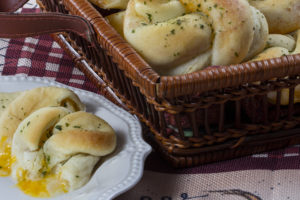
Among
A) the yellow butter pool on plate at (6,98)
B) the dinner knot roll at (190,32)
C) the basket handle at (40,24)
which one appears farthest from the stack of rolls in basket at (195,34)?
the yellow butter pool on plate at (6,98)

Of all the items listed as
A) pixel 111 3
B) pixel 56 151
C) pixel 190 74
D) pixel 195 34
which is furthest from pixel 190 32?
pixel 56 151

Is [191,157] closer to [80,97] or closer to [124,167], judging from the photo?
[124,167]

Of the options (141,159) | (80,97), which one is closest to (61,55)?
(80,97)

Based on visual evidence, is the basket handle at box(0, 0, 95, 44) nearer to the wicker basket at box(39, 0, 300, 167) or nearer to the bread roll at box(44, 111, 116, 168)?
the wicker basket at box(39, 0, 300, 167)

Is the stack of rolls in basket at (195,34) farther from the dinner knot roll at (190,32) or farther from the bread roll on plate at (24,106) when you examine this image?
the bread roll on plate at (24,106)

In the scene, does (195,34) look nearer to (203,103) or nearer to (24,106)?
(203,103)
